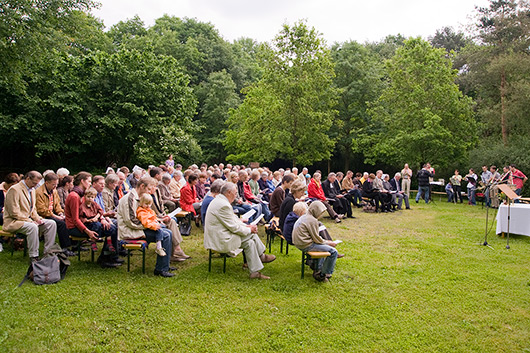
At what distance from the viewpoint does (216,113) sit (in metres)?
30.0

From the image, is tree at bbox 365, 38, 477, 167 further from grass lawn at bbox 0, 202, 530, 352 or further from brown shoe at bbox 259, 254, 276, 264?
brown shoe at bbox 259, 254, 276, 264

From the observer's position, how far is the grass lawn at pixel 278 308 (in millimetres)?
3812

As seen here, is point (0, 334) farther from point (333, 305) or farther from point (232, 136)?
point (232, 136)

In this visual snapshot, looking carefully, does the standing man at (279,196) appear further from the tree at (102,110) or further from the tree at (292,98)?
the tree at (292,98)

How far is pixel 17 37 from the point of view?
8242mm

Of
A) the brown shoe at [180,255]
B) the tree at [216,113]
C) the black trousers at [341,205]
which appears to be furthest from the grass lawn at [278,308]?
the tree at [216,113]

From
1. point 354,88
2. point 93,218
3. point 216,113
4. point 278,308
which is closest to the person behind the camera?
point 278,308

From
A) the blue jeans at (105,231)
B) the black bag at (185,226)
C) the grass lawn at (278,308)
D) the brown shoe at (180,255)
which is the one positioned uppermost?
the blue jeans at (105,231)

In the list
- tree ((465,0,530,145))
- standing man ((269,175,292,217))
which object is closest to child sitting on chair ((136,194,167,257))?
standing man ((269,175,292,217))

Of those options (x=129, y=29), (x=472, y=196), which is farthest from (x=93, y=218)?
(x=129, y=29)

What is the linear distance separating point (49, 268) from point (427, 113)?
60.2 ft

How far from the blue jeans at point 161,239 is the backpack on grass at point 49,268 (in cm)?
125

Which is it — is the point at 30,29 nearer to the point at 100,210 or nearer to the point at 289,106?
the point at 100,210

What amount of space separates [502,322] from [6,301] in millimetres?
6154
